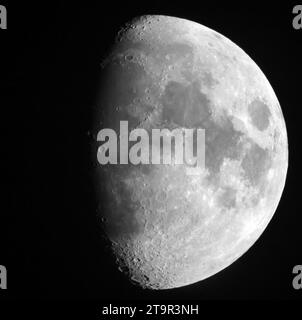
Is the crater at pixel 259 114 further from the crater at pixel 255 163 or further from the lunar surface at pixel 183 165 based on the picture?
the crater at pixel 255 163

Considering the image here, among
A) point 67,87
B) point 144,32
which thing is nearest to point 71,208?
point 67,87

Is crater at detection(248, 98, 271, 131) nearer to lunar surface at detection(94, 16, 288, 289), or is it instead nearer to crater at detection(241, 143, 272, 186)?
lunar surface at detection(94, 16, 288, 289)

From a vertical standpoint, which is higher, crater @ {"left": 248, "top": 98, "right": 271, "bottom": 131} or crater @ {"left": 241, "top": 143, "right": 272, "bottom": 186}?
crater @ {"left": 248, "top": 98, "right": 271, "bottom": 131}

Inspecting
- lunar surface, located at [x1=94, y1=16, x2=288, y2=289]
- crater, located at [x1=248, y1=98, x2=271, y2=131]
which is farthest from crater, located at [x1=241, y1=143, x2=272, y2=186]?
crater, located at [x1=248, y1=98, x2=271, y2=131]

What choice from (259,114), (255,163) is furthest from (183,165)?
(259,114)

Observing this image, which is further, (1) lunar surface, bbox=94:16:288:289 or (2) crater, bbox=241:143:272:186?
(2) crater, bbox=241:143:272:186

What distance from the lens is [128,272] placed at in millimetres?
7617

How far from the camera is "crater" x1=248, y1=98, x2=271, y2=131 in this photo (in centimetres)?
720

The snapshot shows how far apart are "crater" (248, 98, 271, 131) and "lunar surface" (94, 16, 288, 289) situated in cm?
1

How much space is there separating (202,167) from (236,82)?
1.23m

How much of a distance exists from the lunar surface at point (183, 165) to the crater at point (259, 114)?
0.04 feet

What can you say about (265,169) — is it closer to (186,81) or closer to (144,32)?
(186,81)

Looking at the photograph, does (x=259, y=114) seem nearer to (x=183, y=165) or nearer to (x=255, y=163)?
(x=255, y=163)

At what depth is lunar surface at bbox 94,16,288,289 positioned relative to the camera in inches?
263
